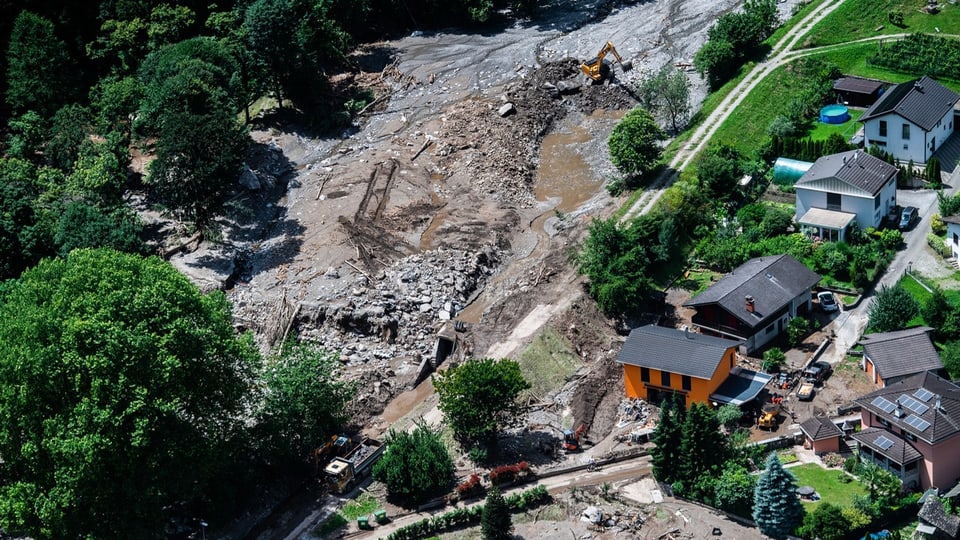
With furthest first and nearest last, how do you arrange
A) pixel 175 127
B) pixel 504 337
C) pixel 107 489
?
pixel 175 127, pixel 504 337, pixel 107 489

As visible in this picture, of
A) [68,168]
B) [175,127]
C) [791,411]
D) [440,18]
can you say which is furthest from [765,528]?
[440,18]

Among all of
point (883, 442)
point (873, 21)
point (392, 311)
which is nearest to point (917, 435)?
point (883, 442)

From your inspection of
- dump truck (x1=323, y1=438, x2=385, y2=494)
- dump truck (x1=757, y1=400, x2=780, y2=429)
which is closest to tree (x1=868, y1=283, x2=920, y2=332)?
dump truck (x1=757, y1=400, x2=780, y2=429)

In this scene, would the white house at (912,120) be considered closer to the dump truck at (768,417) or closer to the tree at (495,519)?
the dump truck at (768,417)

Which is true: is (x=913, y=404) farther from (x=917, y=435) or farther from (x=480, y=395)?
(x=480, y=395)

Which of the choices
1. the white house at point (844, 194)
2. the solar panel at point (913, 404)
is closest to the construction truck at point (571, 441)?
the solar panel at point (913, 404)

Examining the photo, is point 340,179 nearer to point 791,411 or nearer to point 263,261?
point 263,261
